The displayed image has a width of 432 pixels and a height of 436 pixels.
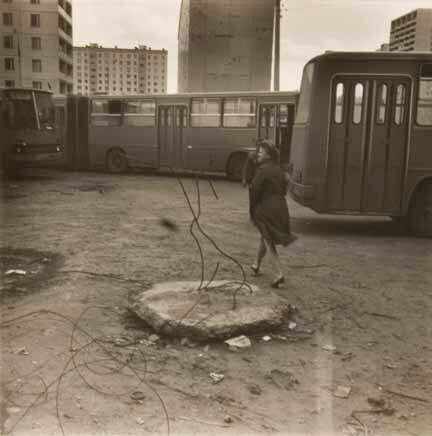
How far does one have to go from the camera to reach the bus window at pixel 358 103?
9.52 meters

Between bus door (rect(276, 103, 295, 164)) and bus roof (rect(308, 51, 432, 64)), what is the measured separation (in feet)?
25.6

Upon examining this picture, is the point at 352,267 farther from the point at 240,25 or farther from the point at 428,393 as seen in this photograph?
the point at 240,25

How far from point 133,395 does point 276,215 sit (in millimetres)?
3026

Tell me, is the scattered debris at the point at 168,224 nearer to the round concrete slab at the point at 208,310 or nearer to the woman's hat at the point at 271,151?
the woman's hat at the point at 271,151

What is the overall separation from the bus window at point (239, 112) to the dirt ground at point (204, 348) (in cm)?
956

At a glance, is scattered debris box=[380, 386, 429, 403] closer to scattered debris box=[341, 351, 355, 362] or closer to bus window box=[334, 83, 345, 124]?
scattered debris box=[341, 351, 355, 362]

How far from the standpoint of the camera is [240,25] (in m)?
35.7

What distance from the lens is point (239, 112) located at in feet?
59.9

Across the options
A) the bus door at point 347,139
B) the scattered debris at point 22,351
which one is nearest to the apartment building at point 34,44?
the bus door at point 347,139

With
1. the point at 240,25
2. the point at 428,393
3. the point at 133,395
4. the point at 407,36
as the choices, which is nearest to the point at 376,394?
the point at 428,393

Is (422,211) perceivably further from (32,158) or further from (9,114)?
(9,114)

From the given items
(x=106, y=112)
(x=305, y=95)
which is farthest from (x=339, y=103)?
(x=106, y=112)

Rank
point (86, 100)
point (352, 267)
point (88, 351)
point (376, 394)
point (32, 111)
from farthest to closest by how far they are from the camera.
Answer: point (86, 100) < point (32, 111) < point (352, 267) < point (88, 351) < point (376, 394)

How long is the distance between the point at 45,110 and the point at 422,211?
12.5m
